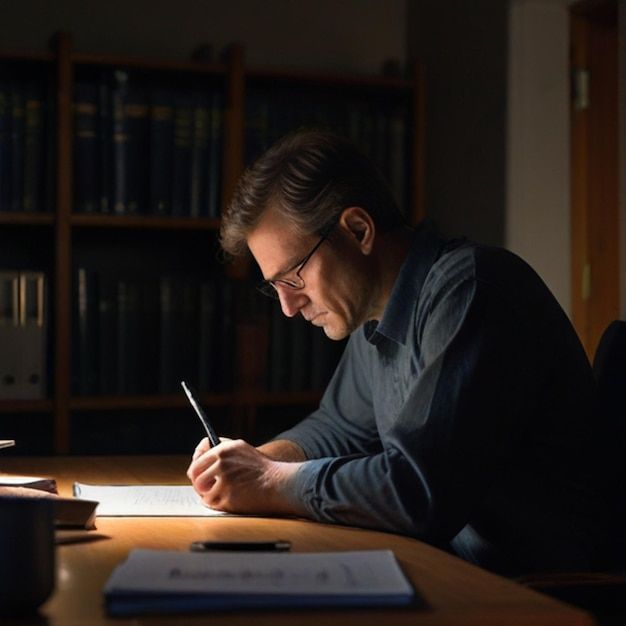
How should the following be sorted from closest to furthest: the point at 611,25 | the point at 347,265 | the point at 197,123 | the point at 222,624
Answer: the point at 222,624 → the point at 347,265 → the point at 611,25 → the point at 197,123

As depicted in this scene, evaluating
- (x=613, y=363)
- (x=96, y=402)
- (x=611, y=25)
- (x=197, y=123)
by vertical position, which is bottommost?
(x=96, y=402)

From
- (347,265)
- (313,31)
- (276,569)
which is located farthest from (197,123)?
(276,569)

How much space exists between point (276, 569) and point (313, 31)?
8.32 ft

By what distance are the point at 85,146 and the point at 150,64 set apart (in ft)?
0.87

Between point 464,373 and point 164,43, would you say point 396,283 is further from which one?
point 164,43

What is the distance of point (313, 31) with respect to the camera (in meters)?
3.34

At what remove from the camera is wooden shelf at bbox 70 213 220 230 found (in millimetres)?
2895

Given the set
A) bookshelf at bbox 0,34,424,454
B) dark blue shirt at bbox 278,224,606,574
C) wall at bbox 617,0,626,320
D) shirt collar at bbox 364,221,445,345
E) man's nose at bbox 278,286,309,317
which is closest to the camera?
dark blue shirt at bbox 278,224,606,574

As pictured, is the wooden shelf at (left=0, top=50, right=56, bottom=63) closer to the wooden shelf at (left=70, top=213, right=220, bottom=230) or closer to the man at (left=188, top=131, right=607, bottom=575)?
the wooden shelf at (left=70, top=213, right=220, bottom=230)

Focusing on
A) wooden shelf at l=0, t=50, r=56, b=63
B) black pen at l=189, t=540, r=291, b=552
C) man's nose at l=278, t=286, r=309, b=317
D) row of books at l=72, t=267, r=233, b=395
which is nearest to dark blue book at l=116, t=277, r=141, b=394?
row of books at l=72, t=267, r=233, b=395

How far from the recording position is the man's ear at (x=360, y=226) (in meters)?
1.75

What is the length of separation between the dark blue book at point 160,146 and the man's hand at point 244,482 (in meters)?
1.50

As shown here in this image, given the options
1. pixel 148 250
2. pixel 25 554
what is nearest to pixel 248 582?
pixel 25 554

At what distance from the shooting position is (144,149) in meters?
2.95
